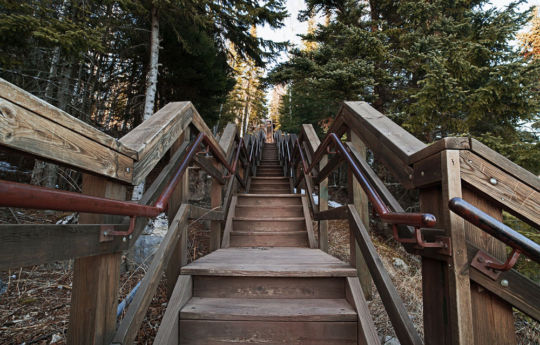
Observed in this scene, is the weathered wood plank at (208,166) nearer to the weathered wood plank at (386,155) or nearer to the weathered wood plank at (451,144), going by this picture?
the weathered wood plank at (386,155)

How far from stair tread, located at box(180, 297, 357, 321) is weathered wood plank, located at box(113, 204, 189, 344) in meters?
0.35

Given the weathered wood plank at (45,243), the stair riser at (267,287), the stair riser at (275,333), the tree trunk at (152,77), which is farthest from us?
the tree trunk at (152,77)

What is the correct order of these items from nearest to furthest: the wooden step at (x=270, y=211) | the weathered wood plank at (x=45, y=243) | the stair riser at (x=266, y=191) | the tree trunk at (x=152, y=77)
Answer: the weathered wood plank at (x=45, y=243) < the wooden step at (x=270, y=211) < the tree trunk at (x=152, y=77) < the stair riser at (x=266, y=191)

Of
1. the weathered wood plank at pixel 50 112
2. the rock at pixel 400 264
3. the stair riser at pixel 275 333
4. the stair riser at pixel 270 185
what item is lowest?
the rock at pixel 400 264

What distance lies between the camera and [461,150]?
986mm

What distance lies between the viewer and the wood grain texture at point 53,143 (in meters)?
0.70

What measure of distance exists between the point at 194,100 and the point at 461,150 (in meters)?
7.83

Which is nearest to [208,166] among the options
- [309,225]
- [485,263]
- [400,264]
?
[309,225]

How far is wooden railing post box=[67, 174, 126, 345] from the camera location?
40.8 inches

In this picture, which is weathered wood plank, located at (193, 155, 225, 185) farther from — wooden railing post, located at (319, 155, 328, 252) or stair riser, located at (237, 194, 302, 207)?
wooden railing post, located at (319, 155, 328, 252)

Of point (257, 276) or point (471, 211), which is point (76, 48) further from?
point (471, 211)

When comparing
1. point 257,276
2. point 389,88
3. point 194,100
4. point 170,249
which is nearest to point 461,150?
point 257,276

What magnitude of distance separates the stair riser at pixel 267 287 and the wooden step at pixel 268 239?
1331mm

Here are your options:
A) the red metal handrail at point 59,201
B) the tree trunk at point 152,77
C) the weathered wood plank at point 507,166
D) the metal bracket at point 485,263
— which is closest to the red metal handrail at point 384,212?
the metal bracket at point 485,263
